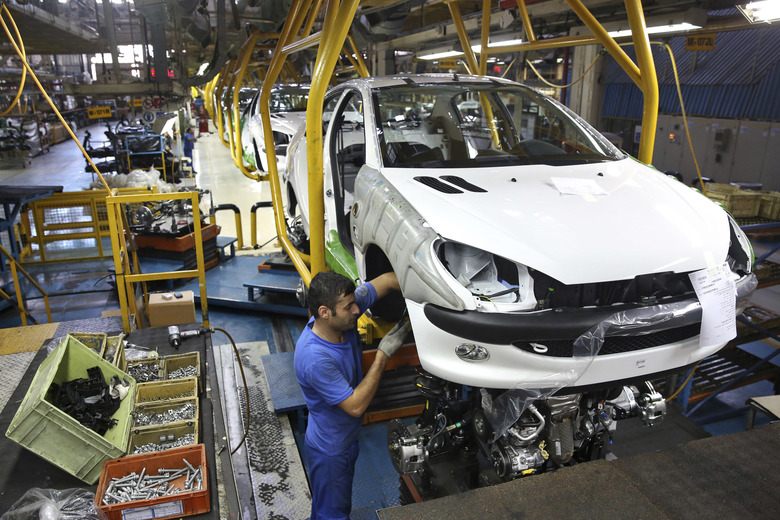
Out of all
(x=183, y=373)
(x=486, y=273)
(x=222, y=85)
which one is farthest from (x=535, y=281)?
(x=222, y=85)

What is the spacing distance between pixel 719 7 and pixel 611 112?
891cm

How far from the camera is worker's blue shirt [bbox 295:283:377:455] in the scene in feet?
8.21

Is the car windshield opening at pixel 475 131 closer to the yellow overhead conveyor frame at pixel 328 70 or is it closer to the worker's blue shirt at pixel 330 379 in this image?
the yellow overhead conveyor frame at pixel 328 70

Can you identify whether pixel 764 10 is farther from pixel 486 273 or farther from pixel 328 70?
pixel 486 273

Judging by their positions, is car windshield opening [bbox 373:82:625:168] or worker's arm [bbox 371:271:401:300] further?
car windshield opening [bbox 373:82:625:168]

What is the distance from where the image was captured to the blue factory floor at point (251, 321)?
3.69m

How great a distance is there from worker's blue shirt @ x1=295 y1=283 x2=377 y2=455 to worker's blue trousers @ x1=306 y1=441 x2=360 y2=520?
0.05 m

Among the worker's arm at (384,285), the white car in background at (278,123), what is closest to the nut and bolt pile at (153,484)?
the worker's arm at (384,285)

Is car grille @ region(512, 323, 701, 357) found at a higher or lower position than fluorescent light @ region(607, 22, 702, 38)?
lower

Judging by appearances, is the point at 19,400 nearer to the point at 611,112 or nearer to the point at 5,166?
the point at 611,112

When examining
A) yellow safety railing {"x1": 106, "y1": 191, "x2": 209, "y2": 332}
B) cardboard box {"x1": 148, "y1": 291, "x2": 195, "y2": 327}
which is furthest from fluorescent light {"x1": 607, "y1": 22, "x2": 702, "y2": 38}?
cardboard box {"x1": 148, "y1": 291, "x2": 195, "y2": 327}

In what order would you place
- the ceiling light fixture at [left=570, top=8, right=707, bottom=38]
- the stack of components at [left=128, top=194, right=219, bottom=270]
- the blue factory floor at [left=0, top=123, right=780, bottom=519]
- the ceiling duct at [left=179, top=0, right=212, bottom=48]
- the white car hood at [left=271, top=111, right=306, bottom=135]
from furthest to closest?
the white car hood at [left=271, top=111, right=306, bottom=135] < the stack of components at [left=128, top=194, right=219, bottom=270] < the ceiling duct at [left=179, top=0, right=212, bottom=48] < the ceiling light fixture at [left=570, top=8, right=707, bottom=38] < the blue factory floor at [left=0, top=123, right=780, bottom=519]

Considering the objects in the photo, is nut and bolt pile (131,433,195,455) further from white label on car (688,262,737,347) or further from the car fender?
white label on car (688,262,737,347)

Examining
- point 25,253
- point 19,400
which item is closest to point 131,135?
point 25,253
